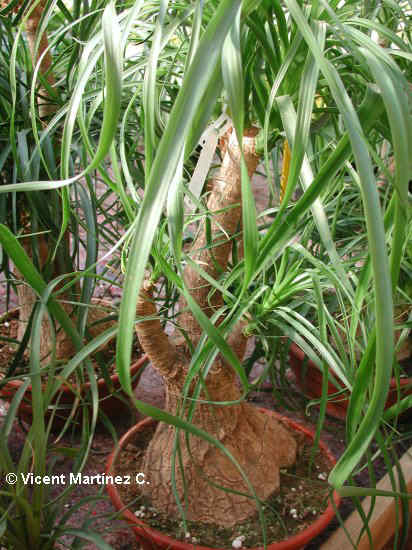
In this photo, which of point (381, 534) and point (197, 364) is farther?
point (381, 534)

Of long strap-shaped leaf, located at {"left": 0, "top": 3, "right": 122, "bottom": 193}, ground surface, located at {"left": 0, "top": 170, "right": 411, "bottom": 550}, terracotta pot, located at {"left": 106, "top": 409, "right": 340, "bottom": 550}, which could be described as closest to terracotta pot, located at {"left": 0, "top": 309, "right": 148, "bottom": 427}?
ground surface, located at {"left": 0, "top": 170, "right": 411, "bottom": 550}

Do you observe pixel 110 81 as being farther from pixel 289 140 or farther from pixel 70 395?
pixel 70 395

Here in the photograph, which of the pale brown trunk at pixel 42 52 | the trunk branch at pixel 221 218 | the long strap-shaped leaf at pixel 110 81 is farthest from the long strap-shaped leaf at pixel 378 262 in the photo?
the pale brown trunk at pixel 42 52

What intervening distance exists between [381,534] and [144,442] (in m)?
0.32

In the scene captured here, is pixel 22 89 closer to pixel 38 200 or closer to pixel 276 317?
pixel 38 200

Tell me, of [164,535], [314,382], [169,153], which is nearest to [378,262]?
[169,153]

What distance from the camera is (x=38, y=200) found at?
2.11 feet

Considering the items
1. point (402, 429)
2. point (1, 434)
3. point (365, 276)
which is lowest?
point (402, 429)

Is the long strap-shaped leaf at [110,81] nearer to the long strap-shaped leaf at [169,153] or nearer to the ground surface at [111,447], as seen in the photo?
the long strap-shaped leaf at [169,153]

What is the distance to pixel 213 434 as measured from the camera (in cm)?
71

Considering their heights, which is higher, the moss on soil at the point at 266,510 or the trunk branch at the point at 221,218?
the trunk branch at the point at 221,218

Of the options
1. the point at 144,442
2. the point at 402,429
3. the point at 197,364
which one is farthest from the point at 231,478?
the point at 402,429

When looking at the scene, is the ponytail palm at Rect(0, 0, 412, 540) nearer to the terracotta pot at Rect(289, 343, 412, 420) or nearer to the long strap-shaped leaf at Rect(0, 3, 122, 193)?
the long strap-shaped leaf at Rect(0, 3, 122, 193)

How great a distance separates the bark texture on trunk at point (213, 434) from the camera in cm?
63
